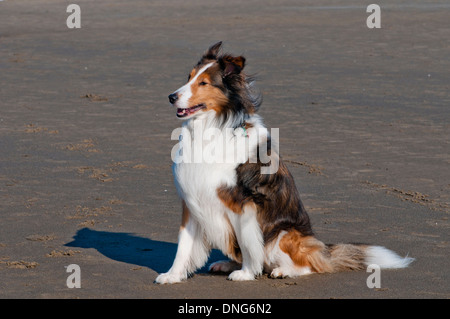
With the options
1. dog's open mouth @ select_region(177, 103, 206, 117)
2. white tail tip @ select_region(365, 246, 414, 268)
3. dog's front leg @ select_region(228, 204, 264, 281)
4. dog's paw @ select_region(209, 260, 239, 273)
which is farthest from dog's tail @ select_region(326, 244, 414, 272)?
dog's open mouth @ select_region(177, 103, 206, 117)

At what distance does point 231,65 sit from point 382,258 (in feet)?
6.17

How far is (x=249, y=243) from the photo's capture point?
6133 mm

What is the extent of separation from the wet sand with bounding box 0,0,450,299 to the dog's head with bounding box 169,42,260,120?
1297 mm

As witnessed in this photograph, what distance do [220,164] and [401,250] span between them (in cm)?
186

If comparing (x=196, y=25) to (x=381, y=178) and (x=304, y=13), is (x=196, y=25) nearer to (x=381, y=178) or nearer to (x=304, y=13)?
(x=304, y=13)

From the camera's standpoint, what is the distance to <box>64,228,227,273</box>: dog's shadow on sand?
6.70 meters

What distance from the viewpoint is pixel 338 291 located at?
5.89 metres

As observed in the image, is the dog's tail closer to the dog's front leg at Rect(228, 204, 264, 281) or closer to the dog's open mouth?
the dog's front leg at Rect(228, 204, 264, 281)

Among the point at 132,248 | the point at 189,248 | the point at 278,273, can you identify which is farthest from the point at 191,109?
the point at 132,248

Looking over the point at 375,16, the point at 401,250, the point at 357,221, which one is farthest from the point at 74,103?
the point at 375,16

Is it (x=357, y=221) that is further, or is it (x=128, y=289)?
(x=357, y=221)

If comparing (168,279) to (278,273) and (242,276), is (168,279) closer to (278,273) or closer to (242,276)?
(242,276)

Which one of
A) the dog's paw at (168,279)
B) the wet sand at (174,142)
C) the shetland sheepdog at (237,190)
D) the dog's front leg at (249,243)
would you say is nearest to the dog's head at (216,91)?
the shetland sheepdog at (237,190)
